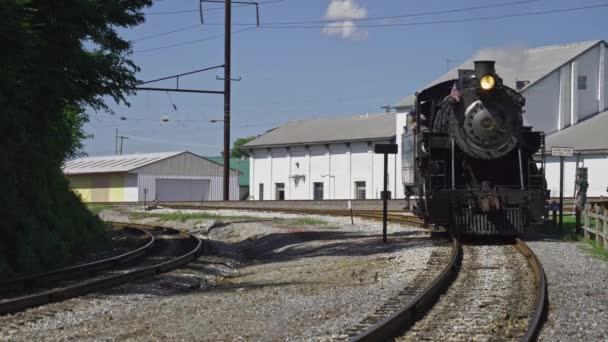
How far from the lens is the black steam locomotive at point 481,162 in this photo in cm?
1781

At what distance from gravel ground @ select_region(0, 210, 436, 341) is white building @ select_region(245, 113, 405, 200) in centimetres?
4149

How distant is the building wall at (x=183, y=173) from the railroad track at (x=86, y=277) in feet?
161

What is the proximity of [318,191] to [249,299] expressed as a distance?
5836 cm

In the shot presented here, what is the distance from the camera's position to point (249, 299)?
10859mm

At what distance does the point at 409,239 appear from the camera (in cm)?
1986

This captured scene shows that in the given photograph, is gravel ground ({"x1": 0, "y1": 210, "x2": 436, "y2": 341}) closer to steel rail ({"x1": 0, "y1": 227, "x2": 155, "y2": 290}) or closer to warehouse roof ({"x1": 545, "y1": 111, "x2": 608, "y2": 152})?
steel rail ({"x1": 0, "y1": 227, "x2": 155, "y2": 290})

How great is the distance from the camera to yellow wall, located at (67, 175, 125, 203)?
70438mm

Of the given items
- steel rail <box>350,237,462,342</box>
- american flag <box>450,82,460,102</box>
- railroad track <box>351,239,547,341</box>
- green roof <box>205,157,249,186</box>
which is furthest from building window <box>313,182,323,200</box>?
steel rail <box>350,237,462,342</box>

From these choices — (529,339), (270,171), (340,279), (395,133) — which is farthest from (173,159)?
(529,339)

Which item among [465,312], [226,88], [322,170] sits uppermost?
[226,88]

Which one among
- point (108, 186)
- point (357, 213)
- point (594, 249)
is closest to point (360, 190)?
point (108, 186)

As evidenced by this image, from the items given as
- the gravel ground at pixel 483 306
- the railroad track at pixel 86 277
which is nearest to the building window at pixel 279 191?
the railroad track at pixel 86 277

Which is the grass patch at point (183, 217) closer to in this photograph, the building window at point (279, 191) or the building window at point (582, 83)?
the building window at point (582, 83)

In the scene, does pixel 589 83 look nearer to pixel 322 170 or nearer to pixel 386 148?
pixel 322 170
